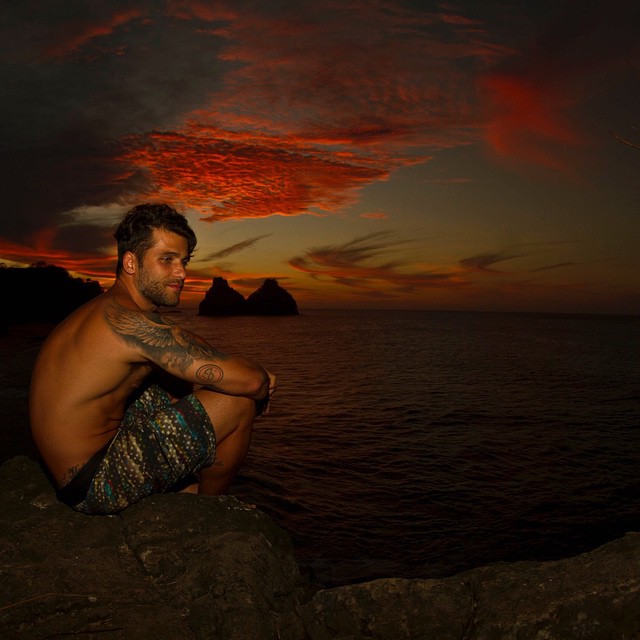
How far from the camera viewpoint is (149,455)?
3.15 metres

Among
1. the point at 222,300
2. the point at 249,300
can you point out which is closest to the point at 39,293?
the point at 222,300

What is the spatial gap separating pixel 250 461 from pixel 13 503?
18.7 feet

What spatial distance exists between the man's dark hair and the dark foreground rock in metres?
1.85

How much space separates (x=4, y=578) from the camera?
2674 mm

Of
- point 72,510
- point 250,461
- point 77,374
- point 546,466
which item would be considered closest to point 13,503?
point 72,510

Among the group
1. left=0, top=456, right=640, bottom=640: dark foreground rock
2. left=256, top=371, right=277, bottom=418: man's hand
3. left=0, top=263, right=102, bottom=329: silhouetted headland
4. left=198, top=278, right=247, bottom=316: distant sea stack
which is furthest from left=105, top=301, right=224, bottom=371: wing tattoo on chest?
left=198, top=278, right=247, bottom=316: distant sea stack

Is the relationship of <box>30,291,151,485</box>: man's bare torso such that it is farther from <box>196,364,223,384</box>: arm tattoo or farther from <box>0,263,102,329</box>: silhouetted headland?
<box>0,263,102,329</box>: silhouetted headland

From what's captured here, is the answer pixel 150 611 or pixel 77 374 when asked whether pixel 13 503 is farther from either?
pixel 150 611

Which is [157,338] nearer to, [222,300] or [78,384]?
[78,384]

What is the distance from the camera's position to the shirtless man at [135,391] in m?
2.97

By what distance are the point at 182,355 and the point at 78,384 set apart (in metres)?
0.64

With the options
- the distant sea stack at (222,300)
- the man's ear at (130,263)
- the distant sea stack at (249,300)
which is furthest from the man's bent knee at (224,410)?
the distant sea stack at (222,300)

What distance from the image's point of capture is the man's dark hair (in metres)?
3.51

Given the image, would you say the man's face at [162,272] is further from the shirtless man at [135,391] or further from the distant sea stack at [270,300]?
the distant sea stack at [270,300]
